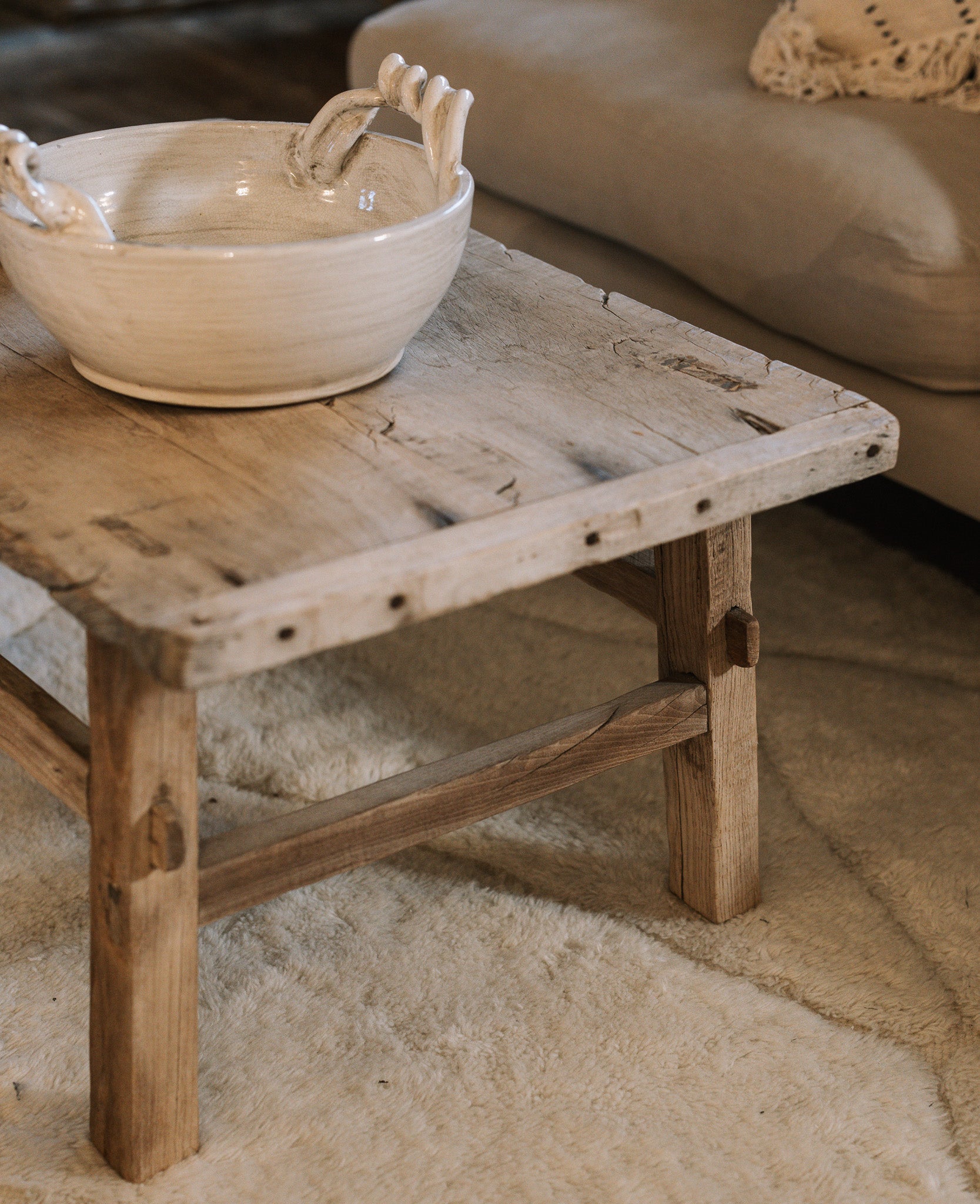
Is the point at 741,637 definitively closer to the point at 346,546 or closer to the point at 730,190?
the point at 346,546

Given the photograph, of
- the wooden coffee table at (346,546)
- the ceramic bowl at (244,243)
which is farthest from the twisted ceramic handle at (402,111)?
the wooden coffee table at (346,546)

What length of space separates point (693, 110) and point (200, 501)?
818 millimetres

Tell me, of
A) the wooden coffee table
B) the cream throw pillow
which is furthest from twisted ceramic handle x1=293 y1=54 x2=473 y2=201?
the cream throw pillow

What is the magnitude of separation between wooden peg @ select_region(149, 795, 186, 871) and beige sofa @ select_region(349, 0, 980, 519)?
2.34 ft

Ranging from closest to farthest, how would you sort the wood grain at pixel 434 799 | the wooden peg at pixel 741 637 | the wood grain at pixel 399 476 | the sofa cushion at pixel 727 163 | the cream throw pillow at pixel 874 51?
1. the wood grain at pixel 399 476
2. the wood grain at pixel 434 799
3. the wooden peg at pixel 741 637
4. the sofa cushion at pixel 727 163
5. the cream throw pillow at pixel 874 51

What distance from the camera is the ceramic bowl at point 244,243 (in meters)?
0.62

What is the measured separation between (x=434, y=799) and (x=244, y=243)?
370mm

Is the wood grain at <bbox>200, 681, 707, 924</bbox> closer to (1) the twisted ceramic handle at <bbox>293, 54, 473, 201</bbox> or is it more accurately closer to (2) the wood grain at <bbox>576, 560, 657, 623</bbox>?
(2) the wood grain at <bbox>576, 560, 657, 623</bbox>

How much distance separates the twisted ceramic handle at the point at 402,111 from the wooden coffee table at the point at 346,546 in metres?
0.11

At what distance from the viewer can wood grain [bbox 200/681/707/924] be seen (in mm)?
671

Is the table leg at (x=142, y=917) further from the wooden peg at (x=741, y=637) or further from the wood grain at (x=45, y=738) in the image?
the wooden peg at (x=741, y=637)

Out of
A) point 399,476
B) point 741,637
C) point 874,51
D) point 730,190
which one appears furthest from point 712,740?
point 874,51

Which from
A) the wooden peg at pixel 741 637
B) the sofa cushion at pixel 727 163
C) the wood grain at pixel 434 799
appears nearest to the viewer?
the wood grain at pixel 434 799

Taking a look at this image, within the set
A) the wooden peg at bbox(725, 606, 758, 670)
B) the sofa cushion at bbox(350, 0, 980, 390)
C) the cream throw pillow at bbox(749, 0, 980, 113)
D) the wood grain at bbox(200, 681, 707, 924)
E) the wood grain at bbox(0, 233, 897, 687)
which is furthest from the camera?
the cream throw pillow at bbox(749, 0, 980, 113)
